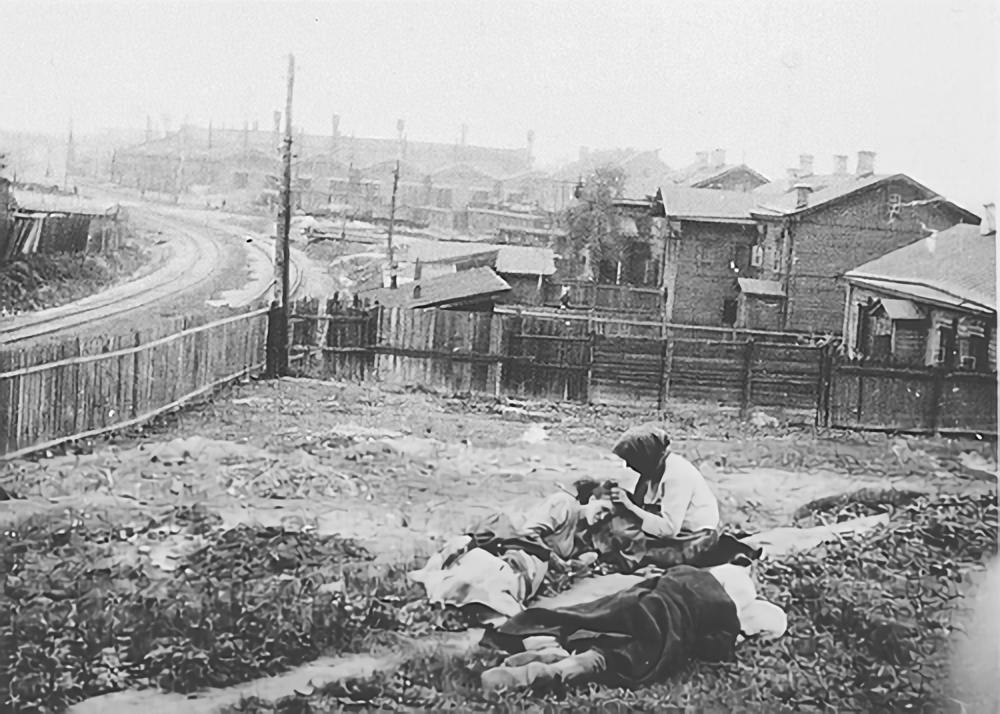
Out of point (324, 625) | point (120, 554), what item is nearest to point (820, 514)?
point (324, 625)

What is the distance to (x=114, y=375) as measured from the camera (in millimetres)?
3148

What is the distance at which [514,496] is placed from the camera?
3.14 meters

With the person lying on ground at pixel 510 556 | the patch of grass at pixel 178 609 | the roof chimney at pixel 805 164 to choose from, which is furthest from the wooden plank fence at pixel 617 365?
the patch of grass at pixel 178 609

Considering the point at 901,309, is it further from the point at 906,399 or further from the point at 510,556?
the point at 510,556

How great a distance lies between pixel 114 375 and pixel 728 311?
65.8 inches

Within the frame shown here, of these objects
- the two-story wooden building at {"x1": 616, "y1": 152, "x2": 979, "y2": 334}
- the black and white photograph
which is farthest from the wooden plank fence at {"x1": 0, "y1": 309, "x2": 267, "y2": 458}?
the two-story wooden building at {"x1": 616, "y1": 152, "x2": 979, "y2": 334}

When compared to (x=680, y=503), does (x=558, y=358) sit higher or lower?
higher

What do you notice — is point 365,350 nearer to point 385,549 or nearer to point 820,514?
point 385,549

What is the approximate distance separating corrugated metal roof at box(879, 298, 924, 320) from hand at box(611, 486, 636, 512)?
2.89 ft

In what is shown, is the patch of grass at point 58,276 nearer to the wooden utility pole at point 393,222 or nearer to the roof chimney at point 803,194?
the wooden utility pole at point 393,222

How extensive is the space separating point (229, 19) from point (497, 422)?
1.29 meters

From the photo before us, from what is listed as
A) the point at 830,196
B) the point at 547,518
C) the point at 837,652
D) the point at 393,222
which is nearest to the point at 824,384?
the point at 830,196

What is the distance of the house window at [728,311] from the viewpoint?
10.8 ft

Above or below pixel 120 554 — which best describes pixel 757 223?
above
